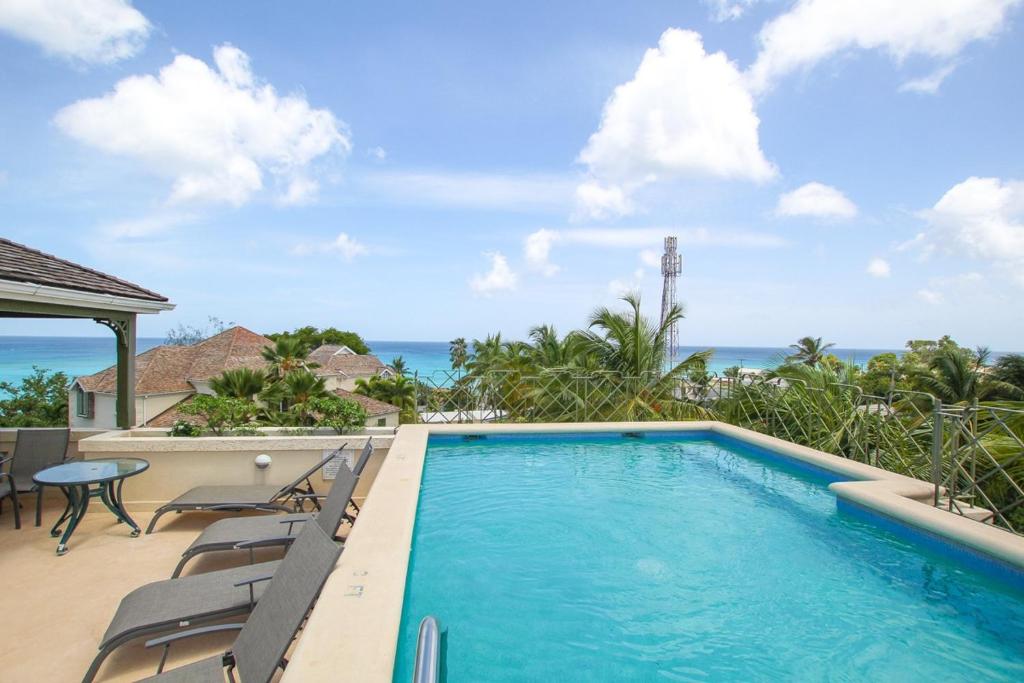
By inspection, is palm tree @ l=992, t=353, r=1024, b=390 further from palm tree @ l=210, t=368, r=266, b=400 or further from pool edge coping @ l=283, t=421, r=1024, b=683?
palm tree @ l=210, t=368, r=266, b=400

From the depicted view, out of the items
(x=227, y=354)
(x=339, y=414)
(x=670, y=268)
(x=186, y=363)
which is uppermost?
(x=670, y=268)

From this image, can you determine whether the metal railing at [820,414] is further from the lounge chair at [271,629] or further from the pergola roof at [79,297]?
the lounge chair at [271,629]

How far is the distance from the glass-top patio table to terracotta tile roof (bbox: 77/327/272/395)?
2708 cm

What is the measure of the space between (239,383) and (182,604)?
354 inches

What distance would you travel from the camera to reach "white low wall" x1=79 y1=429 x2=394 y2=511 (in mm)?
6008

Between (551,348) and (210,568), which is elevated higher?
(551,348)

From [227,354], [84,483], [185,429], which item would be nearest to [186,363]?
[227,354]

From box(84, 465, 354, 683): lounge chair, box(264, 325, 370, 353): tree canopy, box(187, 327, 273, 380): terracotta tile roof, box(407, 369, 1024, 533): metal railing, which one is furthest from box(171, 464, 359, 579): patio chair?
box(264, 325, 370, 353): tree canopy

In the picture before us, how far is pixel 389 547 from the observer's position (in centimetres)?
385

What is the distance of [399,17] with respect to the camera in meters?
12.3

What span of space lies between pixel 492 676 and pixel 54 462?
221 inches

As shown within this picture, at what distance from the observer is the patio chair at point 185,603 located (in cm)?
288

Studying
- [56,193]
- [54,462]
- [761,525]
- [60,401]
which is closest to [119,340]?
[54,462]

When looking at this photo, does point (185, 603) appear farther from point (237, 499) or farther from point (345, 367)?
point (345, 367)
